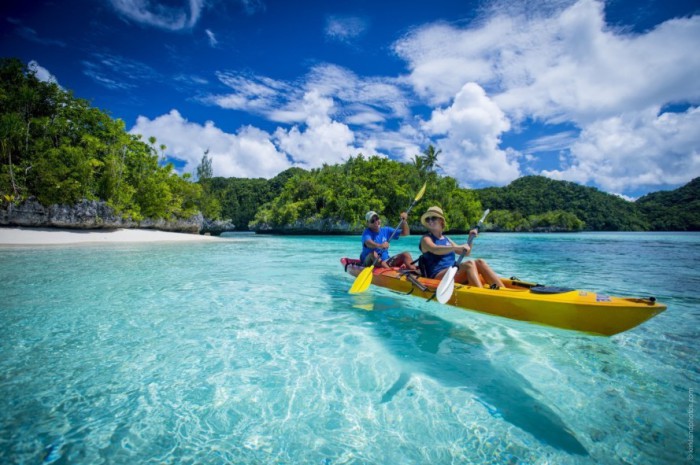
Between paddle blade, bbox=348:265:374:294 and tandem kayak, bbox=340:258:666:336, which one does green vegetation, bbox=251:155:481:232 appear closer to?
paddle blade, bbox=348:265:374:294

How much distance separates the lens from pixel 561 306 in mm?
3816

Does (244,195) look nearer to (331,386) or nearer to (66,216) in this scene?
(66,216)

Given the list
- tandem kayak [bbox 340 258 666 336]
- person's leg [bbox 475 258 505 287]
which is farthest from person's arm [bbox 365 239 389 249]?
person's leg [bbox 475 258 505 287]

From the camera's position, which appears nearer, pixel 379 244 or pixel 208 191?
pixel 379 244

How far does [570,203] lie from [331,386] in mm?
98690

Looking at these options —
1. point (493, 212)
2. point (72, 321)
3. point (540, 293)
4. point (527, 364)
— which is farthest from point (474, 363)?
point (493, 212)

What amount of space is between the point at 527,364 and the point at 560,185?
342ft

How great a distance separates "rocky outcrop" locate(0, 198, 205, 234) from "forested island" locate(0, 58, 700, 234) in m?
0.09

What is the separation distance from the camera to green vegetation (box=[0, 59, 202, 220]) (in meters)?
22.8

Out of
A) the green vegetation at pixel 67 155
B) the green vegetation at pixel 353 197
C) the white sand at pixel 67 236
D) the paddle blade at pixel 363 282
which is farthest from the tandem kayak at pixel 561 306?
the green vegetation at pixel 353 197

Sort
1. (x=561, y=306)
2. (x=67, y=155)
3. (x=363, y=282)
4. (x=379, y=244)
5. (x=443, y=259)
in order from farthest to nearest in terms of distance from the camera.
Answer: (x=67, y=155), (x=379, y=244), (x=363, y=282), (x=443, y=259), (x=561, y=306)

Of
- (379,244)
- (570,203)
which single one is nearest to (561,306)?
(379,244)

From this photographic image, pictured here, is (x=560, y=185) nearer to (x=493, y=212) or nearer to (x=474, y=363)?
(x=493, y=212)

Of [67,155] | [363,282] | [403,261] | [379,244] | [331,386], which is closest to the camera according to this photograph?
[331,386]
